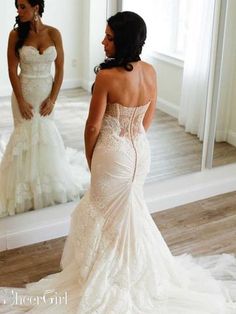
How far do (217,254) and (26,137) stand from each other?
136cm

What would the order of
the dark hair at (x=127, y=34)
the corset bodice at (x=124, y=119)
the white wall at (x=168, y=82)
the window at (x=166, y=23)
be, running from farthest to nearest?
1. the white wall at (x=168, y=82)
2. the window at (x=166, y=23)
3. the corset bodice at (x=124, y=119)
4. the dark hair at (x=127, y=34)

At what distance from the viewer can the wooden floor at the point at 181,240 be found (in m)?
2.93

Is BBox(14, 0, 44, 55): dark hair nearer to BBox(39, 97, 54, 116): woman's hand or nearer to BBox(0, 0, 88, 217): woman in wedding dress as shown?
BBox(0, 0, 88, 217): woman in wedding dress

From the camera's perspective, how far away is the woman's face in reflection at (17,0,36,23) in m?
2.78

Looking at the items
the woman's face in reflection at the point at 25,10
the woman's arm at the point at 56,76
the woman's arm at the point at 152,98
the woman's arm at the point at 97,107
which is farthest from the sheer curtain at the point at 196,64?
the woman's arm at the point at 97,107

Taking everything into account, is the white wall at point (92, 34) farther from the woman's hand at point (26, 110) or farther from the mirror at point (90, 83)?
the woman's hand at point (26, 110)

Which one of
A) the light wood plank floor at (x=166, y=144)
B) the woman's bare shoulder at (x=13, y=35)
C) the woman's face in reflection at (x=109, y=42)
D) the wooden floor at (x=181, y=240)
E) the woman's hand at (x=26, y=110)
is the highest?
the woman's face in reflection at (x=109, y=42)

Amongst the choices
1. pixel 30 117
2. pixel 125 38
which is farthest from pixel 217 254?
pixel 125 38

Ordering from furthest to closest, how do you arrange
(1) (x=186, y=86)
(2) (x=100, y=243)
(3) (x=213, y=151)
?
(3) (x=213, y=151), (1) (x=186, y=86), (2) (x=100, y=243)

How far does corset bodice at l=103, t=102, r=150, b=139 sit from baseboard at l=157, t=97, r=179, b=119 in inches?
46.0

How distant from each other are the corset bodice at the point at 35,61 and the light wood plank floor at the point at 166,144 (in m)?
A: 0.28

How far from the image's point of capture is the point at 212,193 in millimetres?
3922

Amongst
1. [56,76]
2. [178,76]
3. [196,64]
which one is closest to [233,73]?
[196,64]

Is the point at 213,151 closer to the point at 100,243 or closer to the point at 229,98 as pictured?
the point at 229,98
